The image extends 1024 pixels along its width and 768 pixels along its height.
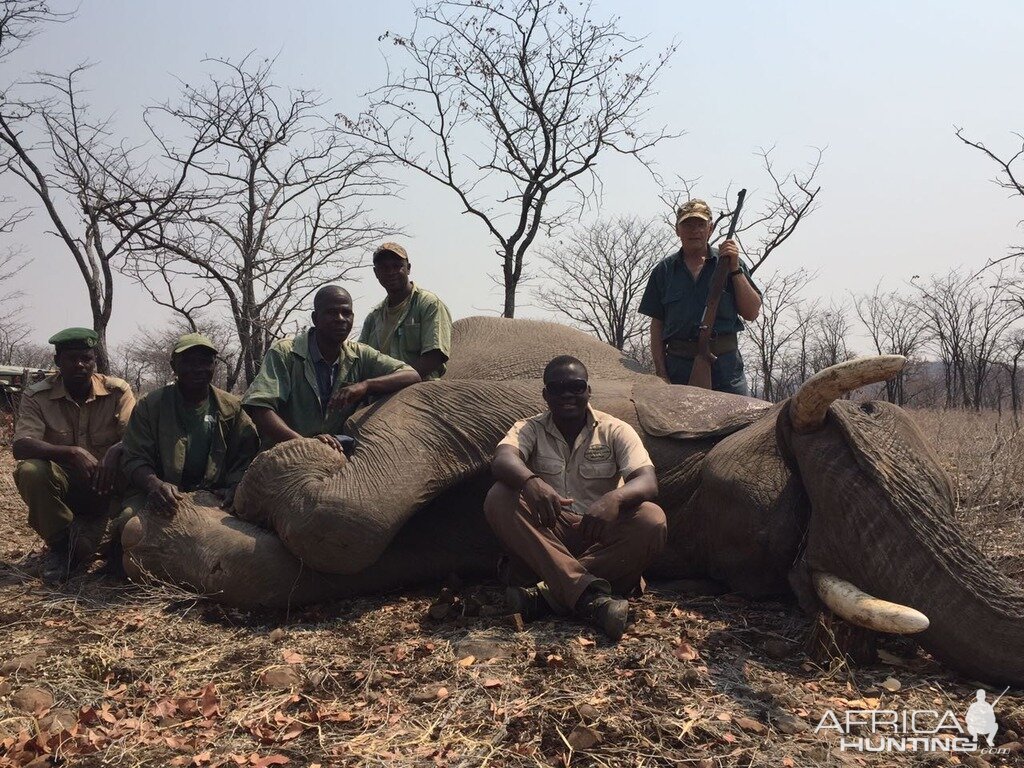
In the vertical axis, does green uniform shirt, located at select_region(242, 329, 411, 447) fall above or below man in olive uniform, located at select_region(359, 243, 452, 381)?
below

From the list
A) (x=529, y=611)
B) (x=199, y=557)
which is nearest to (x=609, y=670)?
(x=529, y=611)

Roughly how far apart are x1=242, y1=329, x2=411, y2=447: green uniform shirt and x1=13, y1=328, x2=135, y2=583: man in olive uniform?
1140mm

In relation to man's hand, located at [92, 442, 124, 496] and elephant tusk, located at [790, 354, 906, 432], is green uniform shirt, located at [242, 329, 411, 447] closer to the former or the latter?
man's hand, located at [92, 442, 124, 496]

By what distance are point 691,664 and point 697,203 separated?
3482 mm

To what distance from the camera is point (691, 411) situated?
16.3ft

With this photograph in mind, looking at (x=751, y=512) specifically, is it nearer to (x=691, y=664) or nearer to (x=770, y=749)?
(x=691, y=664)

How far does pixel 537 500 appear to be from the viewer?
155 inches

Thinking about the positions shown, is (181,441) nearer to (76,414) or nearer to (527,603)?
(76,414)

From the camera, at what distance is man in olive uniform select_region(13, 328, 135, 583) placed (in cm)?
557

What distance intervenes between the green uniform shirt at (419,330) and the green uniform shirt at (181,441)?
1006mm

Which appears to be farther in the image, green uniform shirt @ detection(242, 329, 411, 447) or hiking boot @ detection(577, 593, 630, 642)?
green uniform shirt @ detection(242, 329, 411, 447)

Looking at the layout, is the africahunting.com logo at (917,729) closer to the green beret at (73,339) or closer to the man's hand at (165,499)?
the man's hand at (165,499)

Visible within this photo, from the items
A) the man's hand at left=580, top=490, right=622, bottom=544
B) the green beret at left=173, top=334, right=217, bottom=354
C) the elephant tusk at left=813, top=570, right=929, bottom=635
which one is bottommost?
the elephant tusk at left=813, top=570, right=929, bottom=635

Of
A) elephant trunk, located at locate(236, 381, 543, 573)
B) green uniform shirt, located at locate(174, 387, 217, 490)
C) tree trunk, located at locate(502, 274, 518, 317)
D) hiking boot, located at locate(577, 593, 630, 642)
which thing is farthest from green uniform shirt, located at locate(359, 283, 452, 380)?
tree trunk, located at locate(502, 274, 518, 317)
